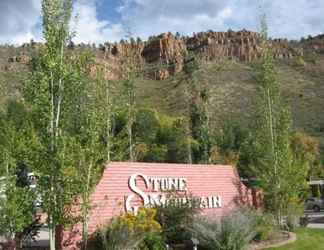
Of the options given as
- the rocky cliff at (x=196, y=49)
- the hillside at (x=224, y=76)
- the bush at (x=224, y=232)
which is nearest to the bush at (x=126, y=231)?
the bush at (x=224, y=232)

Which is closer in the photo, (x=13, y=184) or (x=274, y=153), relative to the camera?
(x=13, y=184)

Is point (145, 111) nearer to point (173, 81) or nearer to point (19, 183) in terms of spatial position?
point (173, 81)

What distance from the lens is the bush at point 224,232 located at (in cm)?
1698

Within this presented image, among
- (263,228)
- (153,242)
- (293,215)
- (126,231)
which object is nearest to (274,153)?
(293,215)

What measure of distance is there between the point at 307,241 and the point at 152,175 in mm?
6175

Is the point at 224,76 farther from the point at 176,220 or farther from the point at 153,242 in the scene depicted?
the point at 153,242

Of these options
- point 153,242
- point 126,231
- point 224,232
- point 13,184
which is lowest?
point 153,242

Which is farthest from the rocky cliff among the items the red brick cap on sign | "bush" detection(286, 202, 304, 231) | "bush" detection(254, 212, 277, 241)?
"bush" detection(254, 212, 277, 241)

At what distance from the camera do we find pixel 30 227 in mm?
17641

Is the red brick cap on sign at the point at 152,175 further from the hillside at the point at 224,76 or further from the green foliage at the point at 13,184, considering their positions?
the hillside at the point at 224,76

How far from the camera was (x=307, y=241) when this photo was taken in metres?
20.4

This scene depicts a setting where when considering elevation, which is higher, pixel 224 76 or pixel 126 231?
pixel 224 76

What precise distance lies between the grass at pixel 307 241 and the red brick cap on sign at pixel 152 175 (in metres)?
2.65

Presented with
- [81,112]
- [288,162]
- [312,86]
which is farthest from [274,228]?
[312,86]
